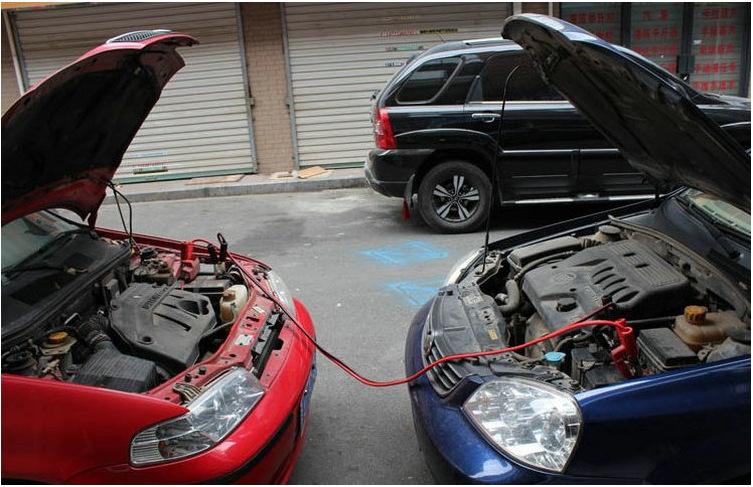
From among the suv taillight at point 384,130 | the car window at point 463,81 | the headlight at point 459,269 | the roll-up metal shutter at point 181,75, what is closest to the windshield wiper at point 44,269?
the headlight at point 459,269

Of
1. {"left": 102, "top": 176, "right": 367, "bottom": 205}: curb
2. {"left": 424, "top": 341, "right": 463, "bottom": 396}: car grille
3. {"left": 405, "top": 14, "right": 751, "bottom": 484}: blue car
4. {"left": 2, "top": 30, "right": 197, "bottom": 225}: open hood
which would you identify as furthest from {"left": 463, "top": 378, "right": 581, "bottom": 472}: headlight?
{"left": 102, "top": 176, "right": 367, "bottom": 205}: curb

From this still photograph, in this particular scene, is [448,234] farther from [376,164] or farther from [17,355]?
[17,355]

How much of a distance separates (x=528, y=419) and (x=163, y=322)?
166cm

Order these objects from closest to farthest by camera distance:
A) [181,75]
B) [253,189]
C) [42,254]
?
[42,254] < [253,189] < [181,75]

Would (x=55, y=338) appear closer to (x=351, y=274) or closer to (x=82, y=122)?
(x=82, y=122)

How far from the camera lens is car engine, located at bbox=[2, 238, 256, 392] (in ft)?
7.13

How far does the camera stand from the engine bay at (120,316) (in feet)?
7.14

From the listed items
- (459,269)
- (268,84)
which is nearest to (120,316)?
(459,269)

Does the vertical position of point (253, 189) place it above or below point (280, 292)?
below

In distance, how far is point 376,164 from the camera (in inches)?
261

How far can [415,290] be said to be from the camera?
502 centimetres

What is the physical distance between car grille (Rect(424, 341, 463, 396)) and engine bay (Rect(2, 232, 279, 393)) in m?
0.72

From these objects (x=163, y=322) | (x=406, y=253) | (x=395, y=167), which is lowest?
(x=406, y=253)

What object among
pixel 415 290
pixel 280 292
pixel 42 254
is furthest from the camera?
pixel 415 290
